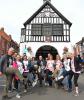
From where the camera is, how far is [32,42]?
4272cm

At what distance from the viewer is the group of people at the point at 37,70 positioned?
11.9 m

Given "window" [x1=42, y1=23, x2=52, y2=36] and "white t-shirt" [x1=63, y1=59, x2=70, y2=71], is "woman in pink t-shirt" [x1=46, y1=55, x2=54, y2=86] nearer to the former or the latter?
"white t-shirt" [x1=63, y1=59, x2=70, y2=71]

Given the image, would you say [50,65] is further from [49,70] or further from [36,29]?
[36,29]

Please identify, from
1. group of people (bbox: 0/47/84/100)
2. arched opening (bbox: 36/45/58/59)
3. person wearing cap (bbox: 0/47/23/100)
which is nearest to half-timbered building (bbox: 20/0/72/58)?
arched opening (bbox: 36/45/58/59)

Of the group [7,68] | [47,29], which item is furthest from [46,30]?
[7,68]

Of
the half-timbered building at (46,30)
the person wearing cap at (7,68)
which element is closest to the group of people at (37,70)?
the person wearing cap at (7,68)

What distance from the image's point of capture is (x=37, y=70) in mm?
16859

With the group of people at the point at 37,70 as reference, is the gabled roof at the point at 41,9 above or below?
above

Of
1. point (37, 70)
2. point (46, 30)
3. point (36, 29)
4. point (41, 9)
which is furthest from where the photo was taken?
point (46, 30)

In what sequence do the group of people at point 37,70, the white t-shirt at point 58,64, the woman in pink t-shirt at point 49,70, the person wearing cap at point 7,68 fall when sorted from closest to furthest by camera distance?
the person wearing cap at point 7,68, the group of people at point 37,70, the white t-shirt at point 58,64, the woman in pink t-shirt at point 49,70

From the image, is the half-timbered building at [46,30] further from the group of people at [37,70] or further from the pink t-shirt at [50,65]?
the pink t-shirt at [50,65]

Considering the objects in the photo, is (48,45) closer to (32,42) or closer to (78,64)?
(32,42)

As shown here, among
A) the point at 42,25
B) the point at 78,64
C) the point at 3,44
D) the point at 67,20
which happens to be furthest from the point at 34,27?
the point at 78,64

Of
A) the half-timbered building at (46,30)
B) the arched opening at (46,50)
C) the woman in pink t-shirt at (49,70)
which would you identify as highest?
the half-timbered building at (46,30)
